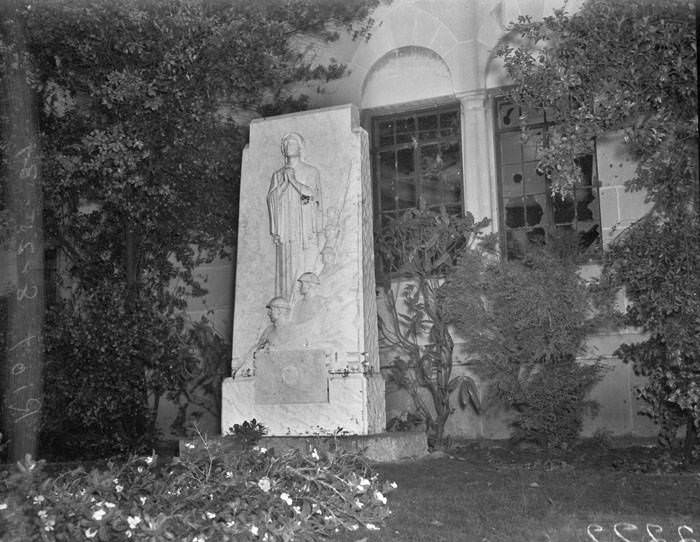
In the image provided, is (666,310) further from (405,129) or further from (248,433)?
(405,129)

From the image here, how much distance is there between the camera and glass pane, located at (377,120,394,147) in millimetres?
10047

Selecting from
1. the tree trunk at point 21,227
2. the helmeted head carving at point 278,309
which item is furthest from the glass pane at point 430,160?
the tree trunk at point 21,227

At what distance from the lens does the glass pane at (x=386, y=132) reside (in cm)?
1005

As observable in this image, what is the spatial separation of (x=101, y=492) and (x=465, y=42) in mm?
6587

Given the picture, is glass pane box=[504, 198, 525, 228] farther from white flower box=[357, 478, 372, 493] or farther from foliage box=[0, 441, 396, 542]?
white flower box=[357, 478, 372, 493]

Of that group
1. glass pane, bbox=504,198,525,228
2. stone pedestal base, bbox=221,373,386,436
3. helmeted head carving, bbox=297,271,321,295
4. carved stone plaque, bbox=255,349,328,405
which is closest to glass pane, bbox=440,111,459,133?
glass pane, bbox=504,198,525,228

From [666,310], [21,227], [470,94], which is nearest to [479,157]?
[470,94]

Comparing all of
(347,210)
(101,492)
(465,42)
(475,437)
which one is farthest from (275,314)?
(465,42)

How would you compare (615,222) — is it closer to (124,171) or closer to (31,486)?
(124,171)

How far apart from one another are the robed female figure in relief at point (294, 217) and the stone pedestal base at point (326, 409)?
36.1 inches

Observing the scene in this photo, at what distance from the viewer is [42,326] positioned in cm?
916

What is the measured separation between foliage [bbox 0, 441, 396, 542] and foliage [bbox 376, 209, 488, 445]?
124 inches

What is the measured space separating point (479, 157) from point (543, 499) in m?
4.78

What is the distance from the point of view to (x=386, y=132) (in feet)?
33.1
